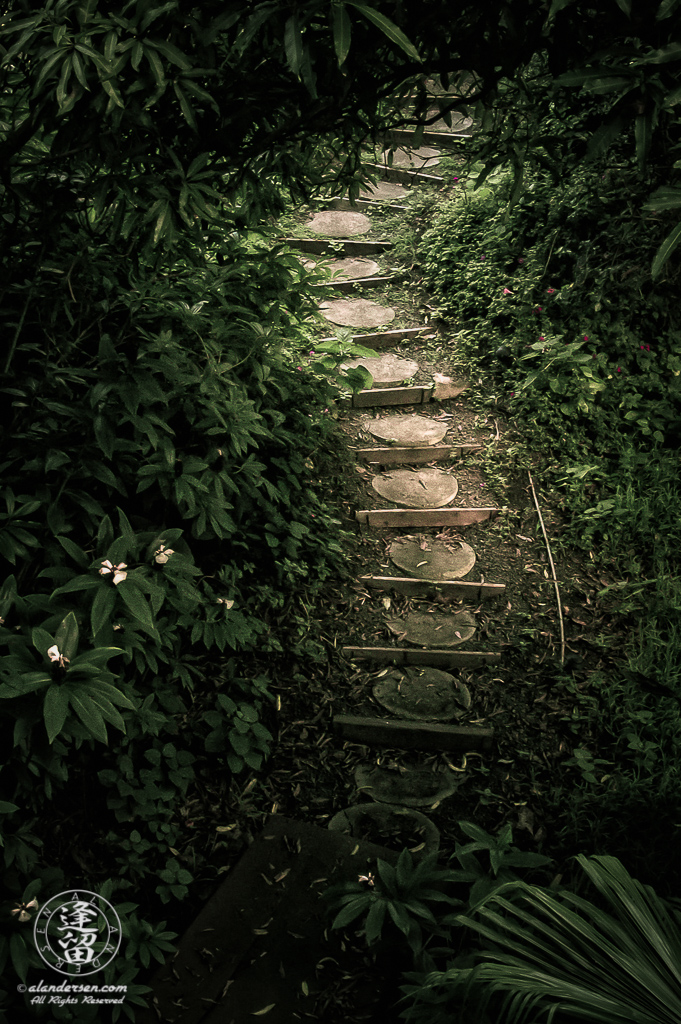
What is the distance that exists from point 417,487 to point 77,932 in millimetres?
2872

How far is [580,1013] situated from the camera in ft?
4.60

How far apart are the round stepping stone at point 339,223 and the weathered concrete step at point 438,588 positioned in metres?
4.10

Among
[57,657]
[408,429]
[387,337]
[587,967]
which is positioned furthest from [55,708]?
[387,337]

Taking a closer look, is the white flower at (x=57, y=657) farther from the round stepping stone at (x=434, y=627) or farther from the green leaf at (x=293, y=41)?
the round stepping stone at (x=434, y=627)

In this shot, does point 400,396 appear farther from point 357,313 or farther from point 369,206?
point 369,206

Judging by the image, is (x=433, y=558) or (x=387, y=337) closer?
(x=433, y=558)

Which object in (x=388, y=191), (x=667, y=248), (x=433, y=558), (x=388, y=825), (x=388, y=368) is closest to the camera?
(x=667, y=248)

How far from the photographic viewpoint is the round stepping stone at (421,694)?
3.12 metres

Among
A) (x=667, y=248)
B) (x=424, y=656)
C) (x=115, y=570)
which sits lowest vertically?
(x=424, y=656)

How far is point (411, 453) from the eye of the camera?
4270 millimetres

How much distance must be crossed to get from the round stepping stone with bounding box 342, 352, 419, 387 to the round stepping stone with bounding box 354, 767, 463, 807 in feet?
9.00

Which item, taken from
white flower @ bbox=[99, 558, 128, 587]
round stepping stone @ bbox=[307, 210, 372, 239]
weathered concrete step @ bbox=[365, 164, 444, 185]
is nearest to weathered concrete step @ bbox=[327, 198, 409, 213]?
round stepping stone @ bbox=[307, 210, 372, 239]

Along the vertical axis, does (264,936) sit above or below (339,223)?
below

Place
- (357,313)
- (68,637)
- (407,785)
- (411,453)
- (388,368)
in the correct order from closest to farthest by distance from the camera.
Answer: (68,637), (407,785), (411,453), (388,368), (357,313)
